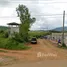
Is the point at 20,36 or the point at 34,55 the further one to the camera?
the point at 20,36

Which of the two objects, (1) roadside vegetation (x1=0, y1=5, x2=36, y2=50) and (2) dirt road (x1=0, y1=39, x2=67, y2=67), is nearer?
(2) dirt road (x1=0, y1=39, x2=67, y2=67)

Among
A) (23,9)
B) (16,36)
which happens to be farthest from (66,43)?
(23,9)

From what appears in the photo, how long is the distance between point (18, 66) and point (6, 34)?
39.7m

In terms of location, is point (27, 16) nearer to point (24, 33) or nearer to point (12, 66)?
point (24, 33)

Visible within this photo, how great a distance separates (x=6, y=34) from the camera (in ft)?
196

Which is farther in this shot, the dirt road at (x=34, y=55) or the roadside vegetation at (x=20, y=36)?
the roadside vegetation at (x=20, y=36)

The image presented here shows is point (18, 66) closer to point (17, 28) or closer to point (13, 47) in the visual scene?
point (13, 47)

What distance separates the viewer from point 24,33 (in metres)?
60.6

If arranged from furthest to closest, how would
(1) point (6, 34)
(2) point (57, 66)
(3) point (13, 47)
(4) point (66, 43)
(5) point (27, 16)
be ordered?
(5) point (27, 16) < (1) point (6, 34) < (4) point (66, 43) < (3) point (13, 47) < (2) point (57, 66)

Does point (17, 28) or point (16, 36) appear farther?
point (17, 28)

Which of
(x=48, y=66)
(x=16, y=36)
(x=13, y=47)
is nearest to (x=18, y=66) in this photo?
(x=48, y=66)

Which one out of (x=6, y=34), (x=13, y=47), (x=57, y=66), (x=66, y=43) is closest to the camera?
(x=57, y=66)

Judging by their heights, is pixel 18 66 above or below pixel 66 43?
above

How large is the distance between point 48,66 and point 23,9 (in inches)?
2548
